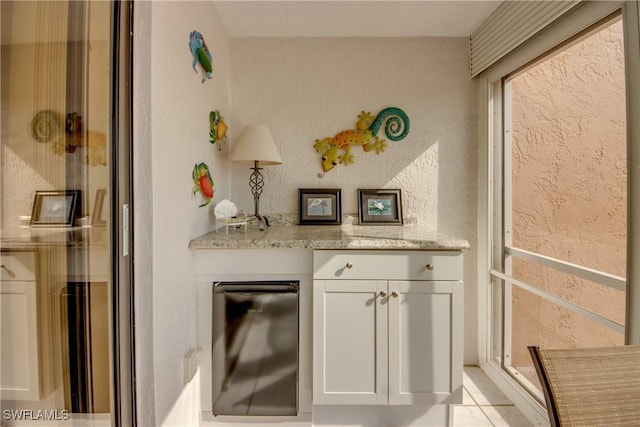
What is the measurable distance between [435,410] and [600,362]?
116 centimetres

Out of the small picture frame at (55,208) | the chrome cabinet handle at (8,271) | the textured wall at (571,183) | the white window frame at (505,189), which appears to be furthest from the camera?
the textured wall at (571,183)

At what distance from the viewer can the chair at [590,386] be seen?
70 cm

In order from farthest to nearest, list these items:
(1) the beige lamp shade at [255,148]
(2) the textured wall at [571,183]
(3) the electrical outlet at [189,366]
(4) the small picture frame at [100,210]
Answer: (1) the beige lamp shade at [255,148]
(3) the electrical outlet at [189,366]
(2) the textured wall at [571,183]
(4) the small picture frame at [100,210]

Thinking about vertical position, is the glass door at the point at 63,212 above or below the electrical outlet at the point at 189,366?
above

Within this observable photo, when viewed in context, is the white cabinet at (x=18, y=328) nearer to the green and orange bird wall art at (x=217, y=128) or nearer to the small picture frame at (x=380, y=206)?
the green and orange bird wall art at (x=217, y=128)

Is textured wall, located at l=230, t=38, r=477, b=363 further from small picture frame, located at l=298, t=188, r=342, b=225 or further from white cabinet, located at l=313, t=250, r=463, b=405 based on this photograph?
white cabinet, located at l=313, t=250, r=463, b=405

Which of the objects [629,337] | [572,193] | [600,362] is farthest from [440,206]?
[600,362]

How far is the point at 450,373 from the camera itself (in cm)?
157

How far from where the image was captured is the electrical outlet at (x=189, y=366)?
147 cm

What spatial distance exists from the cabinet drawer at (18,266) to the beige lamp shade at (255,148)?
130 cm

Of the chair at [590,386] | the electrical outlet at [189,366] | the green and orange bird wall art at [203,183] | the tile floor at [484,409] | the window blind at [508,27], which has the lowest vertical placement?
the tile floor at [484,409]

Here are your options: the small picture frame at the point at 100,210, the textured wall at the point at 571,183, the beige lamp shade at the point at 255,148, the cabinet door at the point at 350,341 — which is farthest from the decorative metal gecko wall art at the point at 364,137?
the small picture frame at the point at 100,210

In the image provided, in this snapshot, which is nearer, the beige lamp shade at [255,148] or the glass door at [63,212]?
the glass door at [63,212]

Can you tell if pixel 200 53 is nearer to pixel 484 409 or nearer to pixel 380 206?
pixel 380 206
